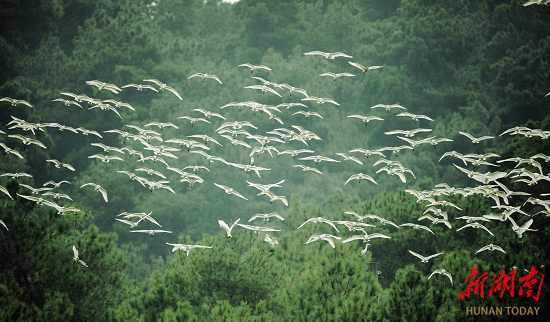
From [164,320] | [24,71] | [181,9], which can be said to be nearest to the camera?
[164,320]

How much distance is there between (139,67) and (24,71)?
812cm

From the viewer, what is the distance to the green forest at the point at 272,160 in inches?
503

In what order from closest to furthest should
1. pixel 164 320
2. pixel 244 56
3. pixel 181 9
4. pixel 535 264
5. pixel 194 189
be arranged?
pixel 535 264
pixel 164 320
pixel 194 189
pixel 244 56
pixel 181 9

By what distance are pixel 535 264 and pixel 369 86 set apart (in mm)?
29242

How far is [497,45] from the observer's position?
33.6 m

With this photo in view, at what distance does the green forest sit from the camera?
503 inches

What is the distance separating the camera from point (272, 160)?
123 feet

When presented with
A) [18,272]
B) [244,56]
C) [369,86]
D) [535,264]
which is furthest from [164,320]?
[244,56]

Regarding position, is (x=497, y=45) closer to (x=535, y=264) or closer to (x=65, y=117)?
(x=535, y=264)

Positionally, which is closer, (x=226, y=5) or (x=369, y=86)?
(x=369, y=86)

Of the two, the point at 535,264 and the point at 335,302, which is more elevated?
the point at 535,264

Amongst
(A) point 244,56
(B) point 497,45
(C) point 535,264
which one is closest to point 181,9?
(A) point 244,56

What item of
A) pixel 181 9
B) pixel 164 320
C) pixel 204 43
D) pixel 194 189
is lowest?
pixel 194 189

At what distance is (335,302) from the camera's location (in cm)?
1225
